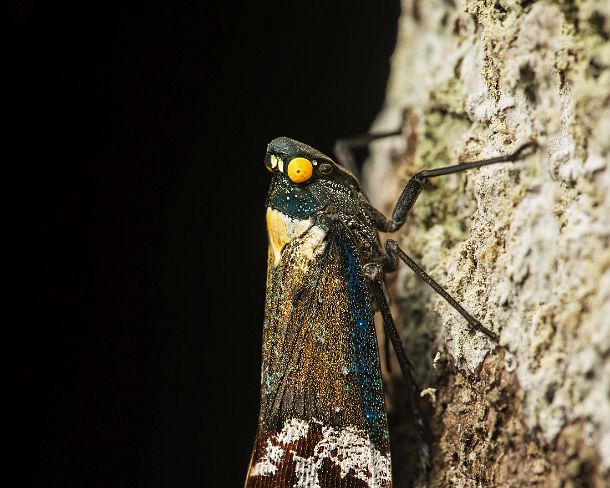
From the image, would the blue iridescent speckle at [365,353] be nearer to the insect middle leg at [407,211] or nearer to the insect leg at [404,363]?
the insect leg at [404,363]

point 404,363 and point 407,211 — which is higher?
point 407,211

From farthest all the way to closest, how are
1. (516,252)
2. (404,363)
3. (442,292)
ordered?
1. (404,363)
2. (442,292)
3. (516,252)

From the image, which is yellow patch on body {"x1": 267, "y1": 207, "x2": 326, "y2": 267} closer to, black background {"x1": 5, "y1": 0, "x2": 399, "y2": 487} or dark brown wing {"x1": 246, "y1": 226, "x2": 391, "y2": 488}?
dark brown wing {"x1": 246, "y1": 226, "x2": 391, "y2": 488}

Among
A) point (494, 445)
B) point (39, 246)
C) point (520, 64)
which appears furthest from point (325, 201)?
point (39, 246)

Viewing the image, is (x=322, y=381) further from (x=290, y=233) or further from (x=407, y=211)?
(x=407, y=211)

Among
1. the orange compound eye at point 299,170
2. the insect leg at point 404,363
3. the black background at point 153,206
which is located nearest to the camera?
the insect leg at point 404,363

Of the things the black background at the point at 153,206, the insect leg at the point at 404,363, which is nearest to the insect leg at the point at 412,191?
the insect leg at the point at 404,363

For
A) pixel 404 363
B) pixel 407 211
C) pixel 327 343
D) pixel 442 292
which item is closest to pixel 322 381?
pixel 327 343
